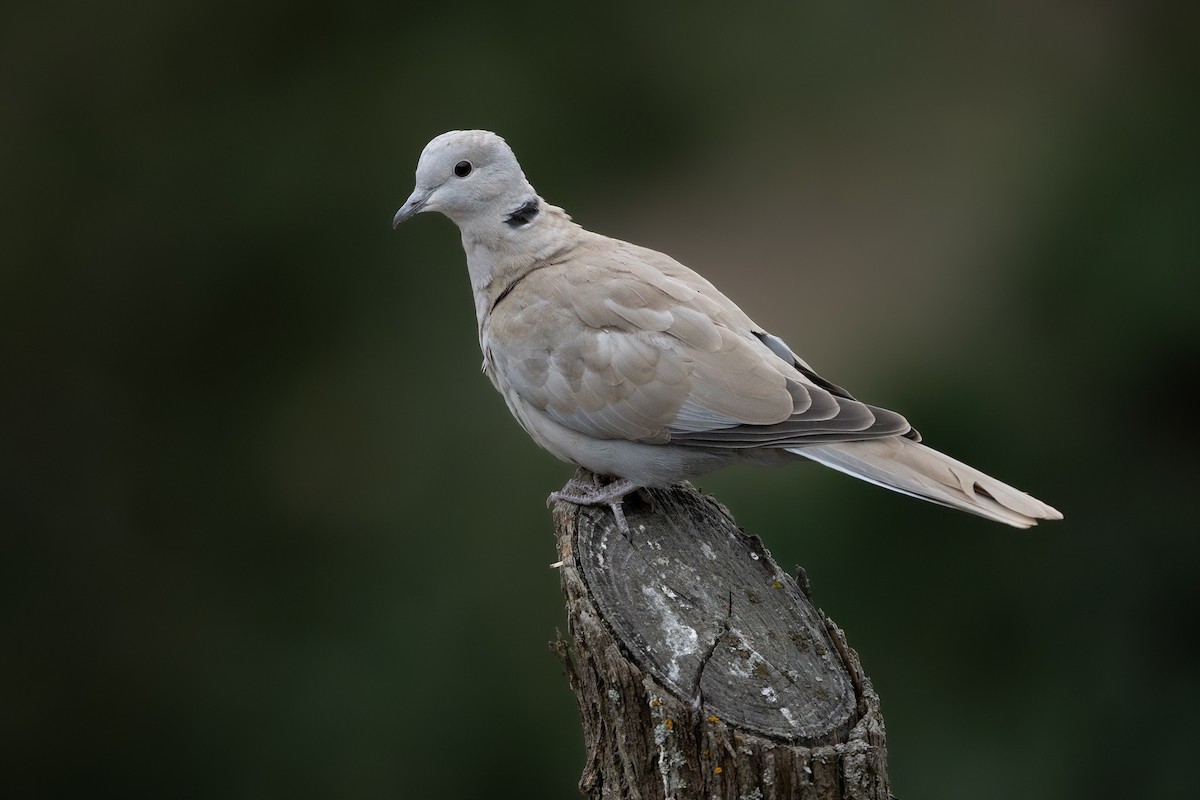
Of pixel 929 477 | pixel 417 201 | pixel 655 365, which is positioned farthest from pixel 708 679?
pixel 417 201

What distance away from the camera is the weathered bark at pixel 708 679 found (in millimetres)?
2588

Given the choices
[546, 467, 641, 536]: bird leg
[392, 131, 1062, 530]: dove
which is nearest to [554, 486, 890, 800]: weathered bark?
[546, 467, 641, 536]: bird leg

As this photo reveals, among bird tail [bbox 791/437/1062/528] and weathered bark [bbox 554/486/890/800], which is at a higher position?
bird tail [bbox 791/437/1062/528]

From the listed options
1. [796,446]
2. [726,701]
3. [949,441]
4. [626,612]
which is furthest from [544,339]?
[949,441]

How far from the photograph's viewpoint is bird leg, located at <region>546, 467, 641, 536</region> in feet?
11.3

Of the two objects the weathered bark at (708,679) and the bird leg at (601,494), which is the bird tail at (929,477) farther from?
the bird leg at (601,494)

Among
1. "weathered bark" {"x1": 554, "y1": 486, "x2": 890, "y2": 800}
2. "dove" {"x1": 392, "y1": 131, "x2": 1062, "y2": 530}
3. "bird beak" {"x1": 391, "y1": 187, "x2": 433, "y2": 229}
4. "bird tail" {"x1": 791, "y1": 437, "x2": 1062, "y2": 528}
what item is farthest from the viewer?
"bird beak" {"x1": 391, "y1": 187, "x2": 433, "y2": 229}

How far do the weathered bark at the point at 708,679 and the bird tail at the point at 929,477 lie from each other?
0.33m

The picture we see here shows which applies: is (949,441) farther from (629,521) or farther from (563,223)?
(629,521)

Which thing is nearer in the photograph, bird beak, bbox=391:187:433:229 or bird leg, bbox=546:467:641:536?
bird leg, bbox=546:467:641:536

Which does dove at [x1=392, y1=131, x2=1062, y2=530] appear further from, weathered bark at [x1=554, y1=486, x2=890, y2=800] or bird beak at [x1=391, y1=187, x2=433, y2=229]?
weathered bark at [x1=554, y1=486, x2=890, y2=800]

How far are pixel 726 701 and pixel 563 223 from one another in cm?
199

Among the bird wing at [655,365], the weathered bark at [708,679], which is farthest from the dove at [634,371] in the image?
the weathered bark at [708,679]

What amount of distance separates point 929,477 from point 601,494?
2.90ft
